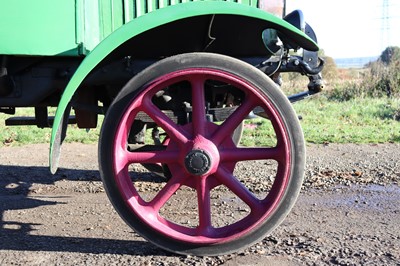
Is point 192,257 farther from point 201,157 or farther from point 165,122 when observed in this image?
point 165,122

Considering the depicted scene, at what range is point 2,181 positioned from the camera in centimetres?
547

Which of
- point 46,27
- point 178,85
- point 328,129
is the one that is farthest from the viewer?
point 328,129

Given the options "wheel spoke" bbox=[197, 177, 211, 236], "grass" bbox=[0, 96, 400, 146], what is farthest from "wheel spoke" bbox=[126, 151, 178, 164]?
"grass" bbox=[0, 96, 400, 146]

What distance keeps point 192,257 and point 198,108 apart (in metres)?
0.90

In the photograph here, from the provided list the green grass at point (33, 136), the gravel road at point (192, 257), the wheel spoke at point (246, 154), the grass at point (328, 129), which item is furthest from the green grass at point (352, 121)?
the wheel spoke at point (246, 154)

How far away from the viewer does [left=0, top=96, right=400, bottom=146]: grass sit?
7.69m

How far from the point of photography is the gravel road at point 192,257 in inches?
129

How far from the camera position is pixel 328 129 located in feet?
28.3

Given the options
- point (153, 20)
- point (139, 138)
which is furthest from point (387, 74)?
point (153, 20)

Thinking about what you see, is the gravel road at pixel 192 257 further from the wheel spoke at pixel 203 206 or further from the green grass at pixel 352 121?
the green grass at pixel 352 121

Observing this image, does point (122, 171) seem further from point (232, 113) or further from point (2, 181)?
point (2, 181)

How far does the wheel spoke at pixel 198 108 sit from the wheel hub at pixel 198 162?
0.50 feet

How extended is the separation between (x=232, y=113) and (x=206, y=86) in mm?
444

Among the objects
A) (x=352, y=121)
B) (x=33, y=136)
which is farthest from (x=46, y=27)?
(x=352, y=121)
